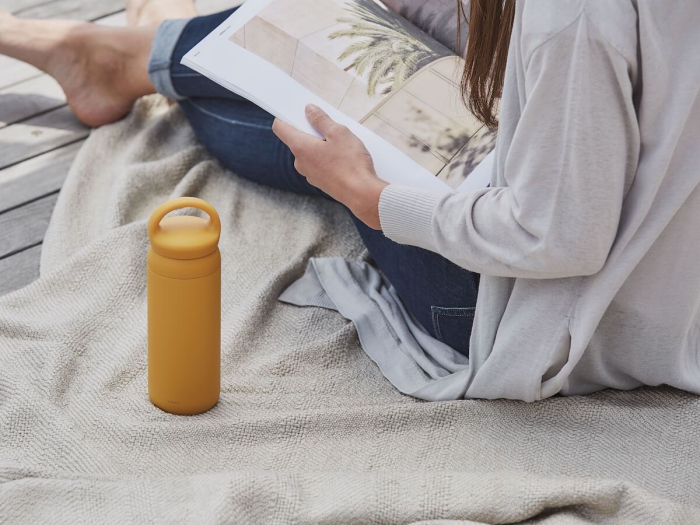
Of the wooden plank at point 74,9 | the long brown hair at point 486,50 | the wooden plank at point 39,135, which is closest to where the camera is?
the long brown hair at point 486,50

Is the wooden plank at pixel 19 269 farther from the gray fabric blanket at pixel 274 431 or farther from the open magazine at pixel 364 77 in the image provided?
the open magazine at pixel 364 77

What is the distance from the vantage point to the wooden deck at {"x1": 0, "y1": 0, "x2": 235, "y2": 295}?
136 cm

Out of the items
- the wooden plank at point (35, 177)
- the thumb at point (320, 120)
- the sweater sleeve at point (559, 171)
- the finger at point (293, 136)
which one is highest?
the sweater sleeve at point (559, 171)

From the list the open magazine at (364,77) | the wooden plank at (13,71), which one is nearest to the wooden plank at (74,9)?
the wooden plank at (13,71)

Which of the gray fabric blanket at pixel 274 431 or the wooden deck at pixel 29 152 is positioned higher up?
the gray fabric blanket at pixel 274 431

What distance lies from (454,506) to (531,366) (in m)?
0.18

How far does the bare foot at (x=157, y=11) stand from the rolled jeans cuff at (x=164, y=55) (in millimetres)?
215

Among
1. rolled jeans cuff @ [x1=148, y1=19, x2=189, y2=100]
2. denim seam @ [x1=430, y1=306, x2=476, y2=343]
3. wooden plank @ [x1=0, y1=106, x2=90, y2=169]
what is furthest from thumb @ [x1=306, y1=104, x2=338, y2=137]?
wooden plank @ [x1=0, y1=106, x2=90, y2=169]

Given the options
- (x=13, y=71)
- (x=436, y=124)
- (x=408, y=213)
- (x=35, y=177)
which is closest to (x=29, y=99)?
(x=13, y=71)

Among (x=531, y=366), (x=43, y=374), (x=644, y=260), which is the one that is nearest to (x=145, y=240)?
(x=43, y=374)

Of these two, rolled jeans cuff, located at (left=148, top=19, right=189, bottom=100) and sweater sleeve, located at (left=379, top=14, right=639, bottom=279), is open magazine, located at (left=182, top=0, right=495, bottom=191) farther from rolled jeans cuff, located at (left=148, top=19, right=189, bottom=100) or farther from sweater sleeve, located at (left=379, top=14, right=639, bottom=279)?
rolled jeans cuff, located at (left=148, top=19, right=189, bottom=100)

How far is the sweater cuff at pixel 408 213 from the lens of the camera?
2.93ft

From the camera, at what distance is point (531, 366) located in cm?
93

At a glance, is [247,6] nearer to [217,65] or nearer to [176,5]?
[217,65]
